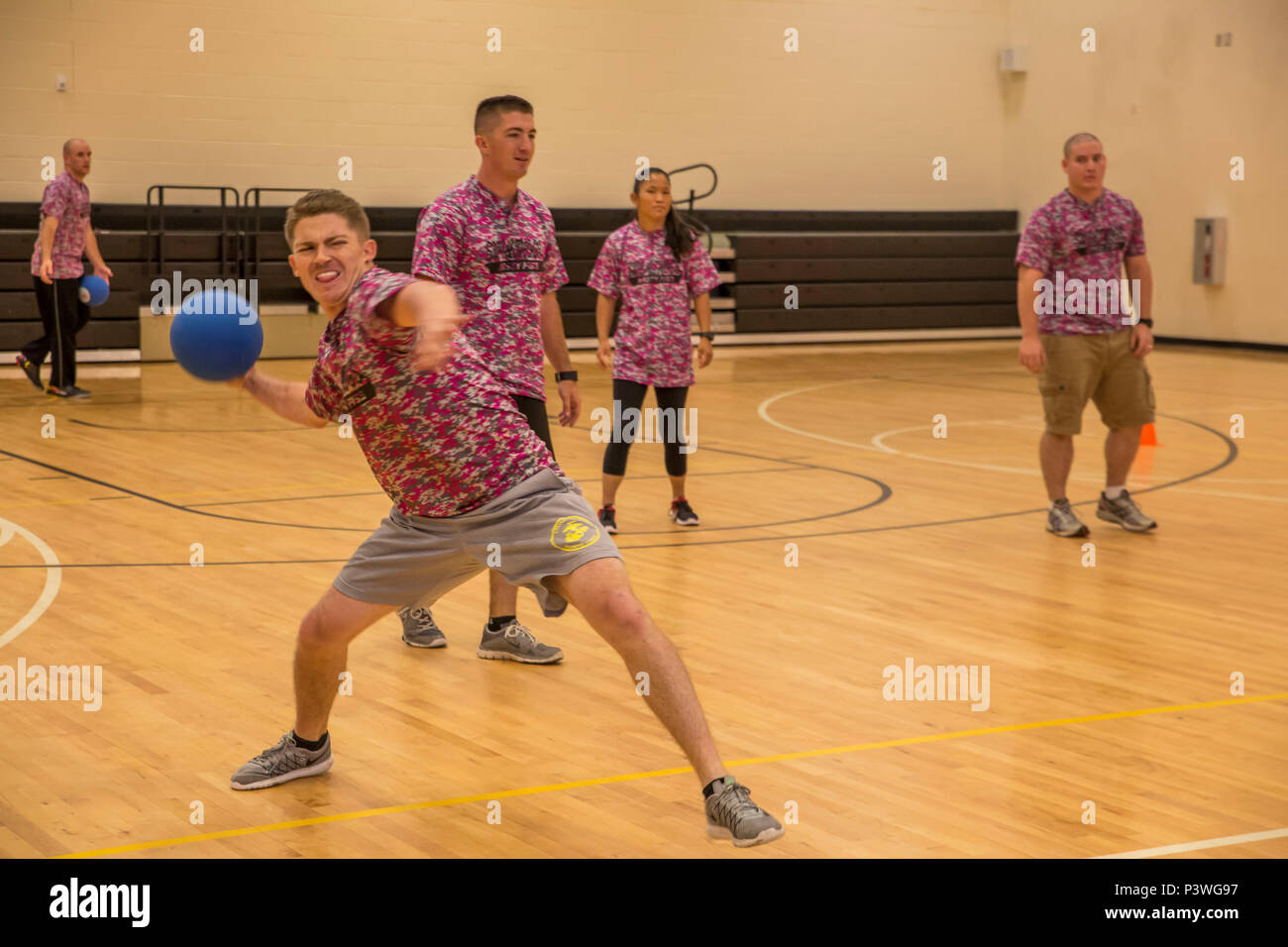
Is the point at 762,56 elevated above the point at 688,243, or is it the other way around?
the point at 762,56

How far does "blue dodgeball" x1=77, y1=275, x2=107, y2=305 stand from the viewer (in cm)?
1270

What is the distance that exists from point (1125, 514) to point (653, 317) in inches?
100

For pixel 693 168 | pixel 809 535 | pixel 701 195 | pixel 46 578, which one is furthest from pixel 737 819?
pixel 701 195

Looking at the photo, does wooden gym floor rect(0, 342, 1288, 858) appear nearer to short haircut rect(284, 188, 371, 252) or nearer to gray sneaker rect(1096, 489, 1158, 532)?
gray sneaker rect(1096, 489, 1158, 532)

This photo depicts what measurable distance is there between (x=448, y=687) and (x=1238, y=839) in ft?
8.08

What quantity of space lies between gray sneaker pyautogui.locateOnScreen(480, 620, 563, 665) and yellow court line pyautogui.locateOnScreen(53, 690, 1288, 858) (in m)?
1.20

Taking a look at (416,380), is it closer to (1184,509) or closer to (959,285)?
(1184,509)

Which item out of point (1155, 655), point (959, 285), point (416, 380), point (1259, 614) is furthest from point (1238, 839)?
point (959, 285)

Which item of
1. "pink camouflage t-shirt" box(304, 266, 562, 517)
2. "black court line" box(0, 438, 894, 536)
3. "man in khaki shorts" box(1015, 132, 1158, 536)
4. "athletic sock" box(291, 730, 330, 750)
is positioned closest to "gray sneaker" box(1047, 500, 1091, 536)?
"man in khaki shorts" box(1015, 132, 1158, 536)

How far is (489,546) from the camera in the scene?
12.1 feet

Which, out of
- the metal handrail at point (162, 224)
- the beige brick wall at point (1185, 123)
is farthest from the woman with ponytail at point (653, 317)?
the beige brick wall at point (1185, 123)

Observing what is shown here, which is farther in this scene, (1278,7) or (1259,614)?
(1278,7)

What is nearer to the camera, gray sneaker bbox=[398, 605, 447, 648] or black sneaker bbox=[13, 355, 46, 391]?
gray sneaker bbox=[398, 605, 447, 648]

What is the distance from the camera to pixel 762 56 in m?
19.6
